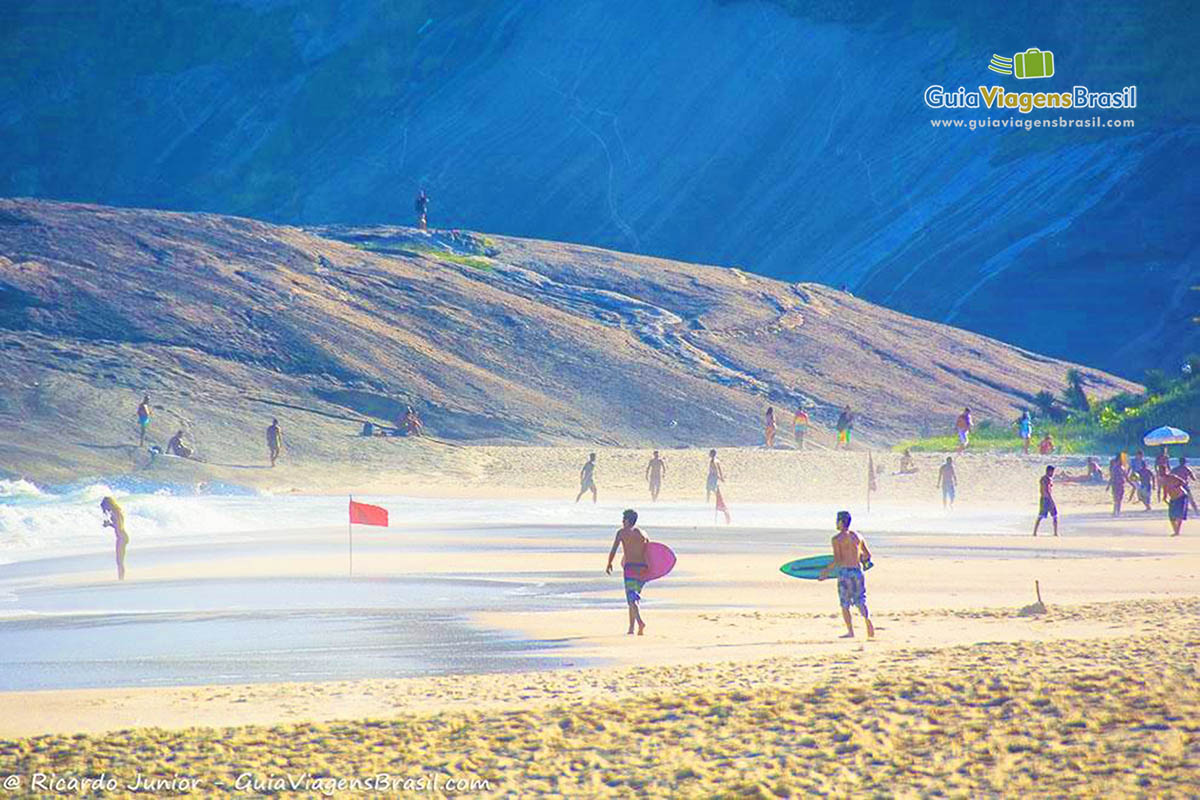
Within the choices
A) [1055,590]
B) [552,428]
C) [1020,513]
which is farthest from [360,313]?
[1055,590]

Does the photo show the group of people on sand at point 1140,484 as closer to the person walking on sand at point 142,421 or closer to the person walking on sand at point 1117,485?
the person walking on sand at point 1117,485

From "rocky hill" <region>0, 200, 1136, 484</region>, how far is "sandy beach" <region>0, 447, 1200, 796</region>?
56.2 feet

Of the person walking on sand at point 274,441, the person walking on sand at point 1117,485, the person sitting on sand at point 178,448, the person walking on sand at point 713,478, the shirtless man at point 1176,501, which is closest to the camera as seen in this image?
the shirtless man at point 1176,501

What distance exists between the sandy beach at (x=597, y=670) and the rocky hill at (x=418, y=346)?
17140mm

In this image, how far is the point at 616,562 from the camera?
68.7ft

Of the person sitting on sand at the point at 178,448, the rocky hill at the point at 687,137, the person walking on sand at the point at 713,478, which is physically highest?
the rocky hill at the point at 687,137

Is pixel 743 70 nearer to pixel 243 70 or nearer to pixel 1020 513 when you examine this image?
pixel 243 70

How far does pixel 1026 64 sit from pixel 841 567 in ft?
233

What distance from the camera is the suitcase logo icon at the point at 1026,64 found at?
79.7m

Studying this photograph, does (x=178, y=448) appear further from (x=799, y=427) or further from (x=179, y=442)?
(x=799, y=427)

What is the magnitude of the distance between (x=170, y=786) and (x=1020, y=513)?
2578 centimetres

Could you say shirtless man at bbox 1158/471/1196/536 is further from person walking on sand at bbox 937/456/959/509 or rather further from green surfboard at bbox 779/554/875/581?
green surfboard at bbox 779/554/875/581

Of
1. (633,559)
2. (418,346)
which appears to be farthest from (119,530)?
(418,346)

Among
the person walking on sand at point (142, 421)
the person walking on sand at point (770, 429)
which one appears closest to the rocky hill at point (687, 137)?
the person walking on sand at point (770, 429)
